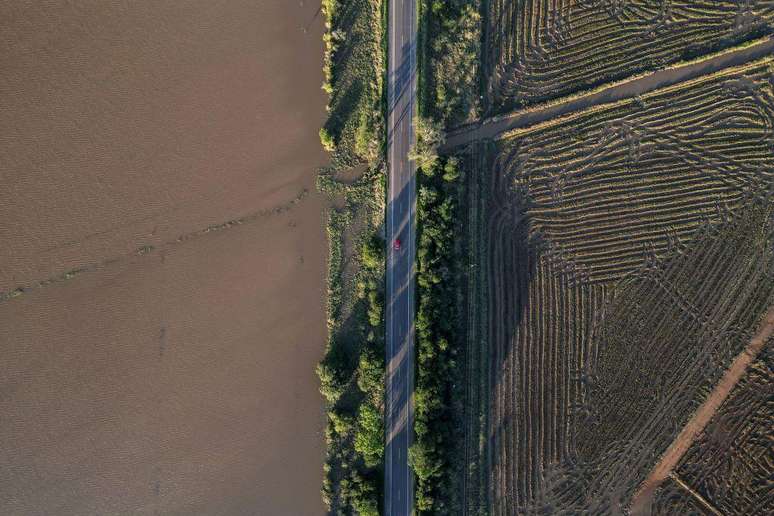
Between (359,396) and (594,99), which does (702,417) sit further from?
(359,396)

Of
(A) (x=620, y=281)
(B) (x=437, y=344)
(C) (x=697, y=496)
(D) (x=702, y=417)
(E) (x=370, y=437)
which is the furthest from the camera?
(A) (x=620, y=281)

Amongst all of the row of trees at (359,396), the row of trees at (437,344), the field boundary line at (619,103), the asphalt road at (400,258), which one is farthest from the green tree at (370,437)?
the field boundary line at (619,103)

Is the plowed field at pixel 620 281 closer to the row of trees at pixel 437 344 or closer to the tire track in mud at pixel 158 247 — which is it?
the row of trees at pixel 437 344

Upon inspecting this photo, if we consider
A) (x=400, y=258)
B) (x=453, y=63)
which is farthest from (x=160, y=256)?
(x=453, y=63)

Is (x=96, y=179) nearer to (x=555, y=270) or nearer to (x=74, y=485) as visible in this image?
(x=74, y=485)

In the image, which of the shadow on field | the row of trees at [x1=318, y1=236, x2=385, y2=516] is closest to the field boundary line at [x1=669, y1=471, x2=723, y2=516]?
the shadow on field
